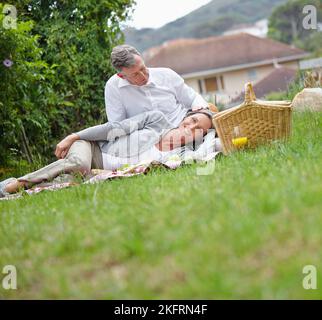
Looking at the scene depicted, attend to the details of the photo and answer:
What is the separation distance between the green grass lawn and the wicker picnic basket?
1.86m

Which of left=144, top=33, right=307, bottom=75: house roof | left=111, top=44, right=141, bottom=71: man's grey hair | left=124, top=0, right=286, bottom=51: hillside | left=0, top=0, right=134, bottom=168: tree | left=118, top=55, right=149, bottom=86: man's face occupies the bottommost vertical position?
left=118, top=55, right=149, bottom=86: man's face

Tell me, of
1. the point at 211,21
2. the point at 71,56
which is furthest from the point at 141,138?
the point at 211,21

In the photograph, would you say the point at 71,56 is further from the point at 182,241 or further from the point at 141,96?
the point at 182,241

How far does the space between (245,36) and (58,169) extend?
3916 centimetres

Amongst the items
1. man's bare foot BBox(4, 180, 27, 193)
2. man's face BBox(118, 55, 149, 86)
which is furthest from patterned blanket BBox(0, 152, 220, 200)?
man's face BBox(118, 55, 149, 86)

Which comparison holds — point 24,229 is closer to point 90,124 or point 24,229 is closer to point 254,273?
point 254,273

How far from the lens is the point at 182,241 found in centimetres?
257

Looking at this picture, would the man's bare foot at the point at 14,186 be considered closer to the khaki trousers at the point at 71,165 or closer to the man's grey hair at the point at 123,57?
the khaki trousers at the point at 71,165

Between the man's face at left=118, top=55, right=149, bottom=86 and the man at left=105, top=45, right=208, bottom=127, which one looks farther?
the man at left=105, top=45, right=208, bottom=127

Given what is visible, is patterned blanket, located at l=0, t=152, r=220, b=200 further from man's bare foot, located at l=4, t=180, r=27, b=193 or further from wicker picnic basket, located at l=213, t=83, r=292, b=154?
wicker picnic basket, located at l=213, t=83, r=292, b=154

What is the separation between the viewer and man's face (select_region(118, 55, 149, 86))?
6.47m

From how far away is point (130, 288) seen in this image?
231 cm

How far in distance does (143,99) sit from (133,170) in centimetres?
133

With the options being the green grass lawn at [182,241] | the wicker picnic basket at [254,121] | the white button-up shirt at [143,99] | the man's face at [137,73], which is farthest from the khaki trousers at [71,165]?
the green grass lawn at [182,241]
